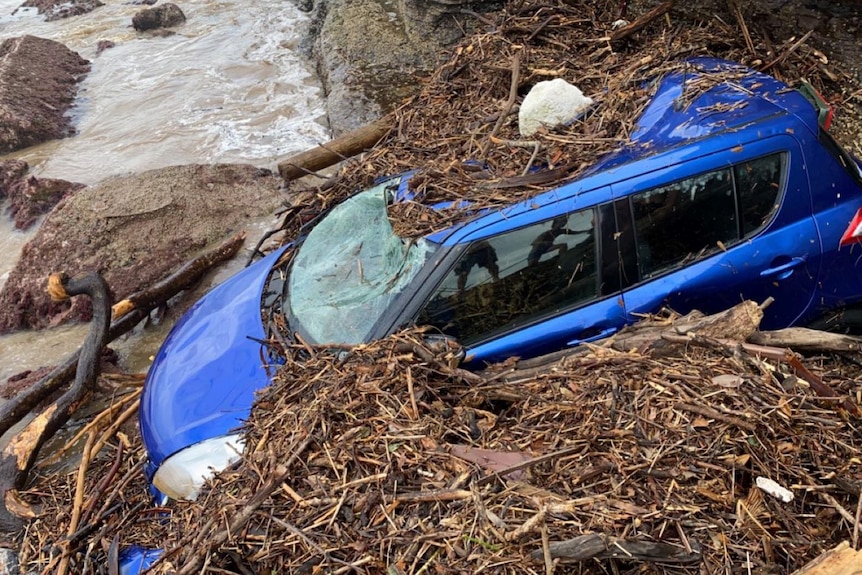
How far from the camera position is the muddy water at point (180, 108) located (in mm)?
8086

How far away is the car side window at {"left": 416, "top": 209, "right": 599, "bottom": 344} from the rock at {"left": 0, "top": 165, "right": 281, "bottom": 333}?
4284 mm

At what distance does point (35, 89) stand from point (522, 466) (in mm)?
13033

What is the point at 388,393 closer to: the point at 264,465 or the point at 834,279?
the point at 264,465

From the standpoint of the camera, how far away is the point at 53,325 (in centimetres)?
645

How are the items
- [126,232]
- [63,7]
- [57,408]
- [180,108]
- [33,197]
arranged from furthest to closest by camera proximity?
[63,7] < [180,108] < [33,197] < [126,232] < [57,408]

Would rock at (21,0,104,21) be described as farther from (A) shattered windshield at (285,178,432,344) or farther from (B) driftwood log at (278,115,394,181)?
(A) shattered windshield at (285,178,432,344)

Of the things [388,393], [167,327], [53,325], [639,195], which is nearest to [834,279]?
[639,195]

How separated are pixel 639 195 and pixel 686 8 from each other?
3.39m

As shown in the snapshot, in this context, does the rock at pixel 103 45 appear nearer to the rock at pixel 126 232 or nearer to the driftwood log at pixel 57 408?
the rock at pixel 126 232

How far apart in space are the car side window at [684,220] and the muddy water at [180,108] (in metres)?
4.46

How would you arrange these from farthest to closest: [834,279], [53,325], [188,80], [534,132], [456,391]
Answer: [188,80] < [53,325] < [534,132] < [834,279] < [456,391]

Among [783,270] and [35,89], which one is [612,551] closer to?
[783,270]

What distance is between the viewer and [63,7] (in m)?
18.2

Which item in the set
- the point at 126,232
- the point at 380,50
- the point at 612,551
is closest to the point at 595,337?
the point at 612,551
